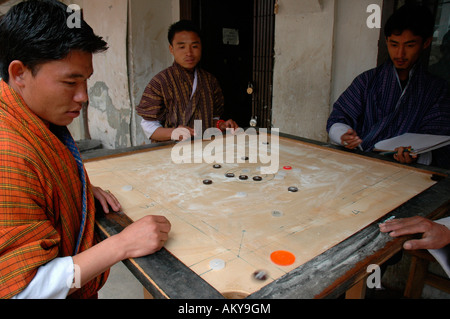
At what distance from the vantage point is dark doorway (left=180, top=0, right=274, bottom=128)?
4.61 m

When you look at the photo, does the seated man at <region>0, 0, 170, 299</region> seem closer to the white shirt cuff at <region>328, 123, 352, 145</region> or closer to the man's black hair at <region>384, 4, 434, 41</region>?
the white shirt cuff at <region>328, 123, 352, 145</region>

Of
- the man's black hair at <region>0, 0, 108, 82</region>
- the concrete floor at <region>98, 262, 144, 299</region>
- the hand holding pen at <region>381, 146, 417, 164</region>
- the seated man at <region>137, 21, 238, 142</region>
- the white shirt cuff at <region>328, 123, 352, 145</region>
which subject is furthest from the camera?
the seated man at <region>137, 21, 238, 142</region>

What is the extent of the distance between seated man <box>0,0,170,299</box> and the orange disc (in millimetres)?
389

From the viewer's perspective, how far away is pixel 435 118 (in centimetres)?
243

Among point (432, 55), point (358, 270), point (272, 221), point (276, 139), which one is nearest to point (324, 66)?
point (432, 55)

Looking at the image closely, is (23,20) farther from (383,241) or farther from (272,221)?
(383,241)

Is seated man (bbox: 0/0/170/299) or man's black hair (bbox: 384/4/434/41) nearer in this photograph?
seated man (bbox: 0/0/170/299)

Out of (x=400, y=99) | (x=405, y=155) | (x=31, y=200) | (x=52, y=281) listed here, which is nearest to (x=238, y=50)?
(x=400, y=99)

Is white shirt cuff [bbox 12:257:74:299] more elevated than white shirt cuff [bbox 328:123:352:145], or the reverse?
white shirt cuff [bbox 328:123:352:145]

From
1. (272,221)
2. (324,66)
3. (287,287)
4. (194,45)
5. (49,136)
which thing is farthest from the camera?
(324,66)

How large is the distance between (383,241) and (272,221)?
0.42m


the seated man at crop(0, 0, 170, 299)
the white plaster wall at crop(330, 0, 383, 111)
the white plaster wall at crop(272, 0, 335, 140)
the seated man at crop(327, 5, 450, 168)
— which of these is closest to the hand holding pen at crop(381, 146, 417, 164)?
the seated man at crop(327, 5, 450, 168)

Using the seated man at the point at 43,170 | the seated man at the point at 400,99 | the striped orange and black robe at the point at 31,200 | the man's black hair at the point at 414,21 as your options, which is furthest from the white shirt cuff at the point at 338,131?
the striped orange and black robe at the point at 31,200

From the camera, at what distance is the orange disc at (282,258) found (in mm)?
1079
